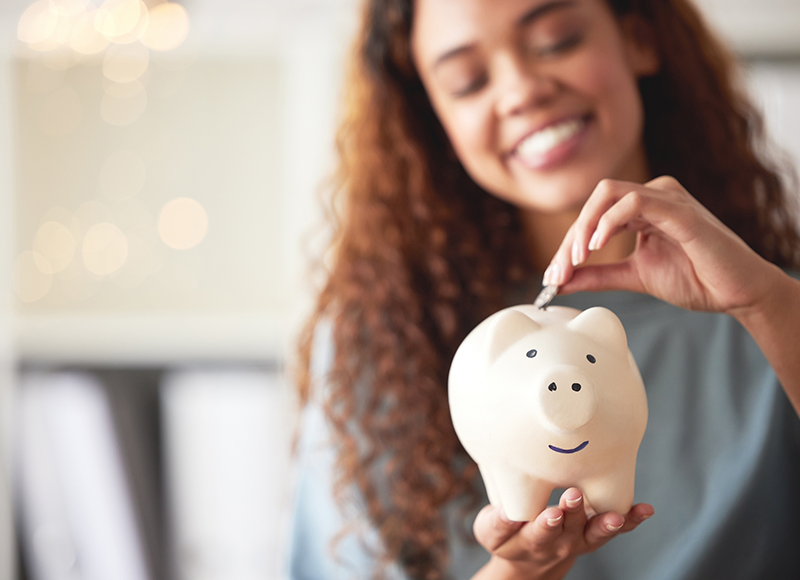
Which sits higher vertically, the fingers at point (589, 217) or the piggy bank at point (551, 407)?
the fingers at point (589, 217)

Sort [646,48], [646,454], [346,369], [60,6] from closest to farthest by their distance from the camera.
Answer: [646,454], [646,48], [346,369], [60,6]

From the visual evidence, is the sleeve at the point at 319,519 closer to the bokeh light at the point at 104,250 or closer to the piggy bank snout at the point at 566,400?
the piggy bank snout at the point at 566,400

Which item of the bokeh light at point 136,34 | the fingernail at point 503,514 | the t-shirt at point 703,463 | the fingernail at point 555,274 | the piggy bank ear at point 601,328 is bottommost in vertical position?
the t-shirt at point 703,463

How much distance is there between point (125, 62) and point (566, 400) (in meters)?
1.40

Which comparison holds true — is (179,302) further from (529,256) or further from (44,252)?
(529,256)

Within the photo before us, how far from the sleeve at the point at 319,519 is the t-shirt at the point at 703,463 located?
0.09m

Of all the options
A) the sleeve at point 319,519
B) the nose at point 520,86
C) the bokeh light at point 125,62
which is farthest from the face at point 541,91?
the bokeh light at point 125,62

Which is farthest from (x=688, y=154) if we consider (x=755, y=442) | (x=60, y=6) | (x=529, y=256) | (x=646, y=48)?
(x=60, y=6)

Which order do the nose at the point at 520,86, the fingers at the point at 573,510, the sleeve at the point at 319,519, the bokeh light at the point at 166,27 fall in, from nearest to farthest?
the fingers at the point at 573,510 < the nose at the point at 520,86 < the sleeve at the point at 319,519 < the bokeh light at the point at 166,27

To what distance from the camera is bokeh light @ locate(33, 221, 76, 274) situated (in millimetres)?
1568

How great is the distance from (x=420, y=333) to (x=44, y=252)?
1052mm

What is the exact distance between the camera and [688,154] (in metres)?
0.95

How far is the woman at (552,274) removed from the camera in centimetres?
62

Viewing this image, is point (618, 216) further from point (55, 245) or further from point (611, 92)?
point (55, 245)
